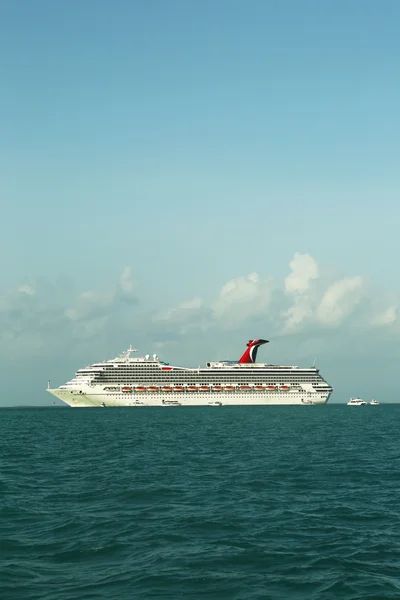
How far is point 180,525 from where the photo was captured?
25234 mm

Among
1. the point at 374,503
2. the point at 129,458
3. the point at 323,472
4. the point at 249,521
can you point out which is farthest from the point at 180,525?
the point at 129,458

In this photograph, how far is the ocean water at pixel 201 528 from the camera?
17.8 m

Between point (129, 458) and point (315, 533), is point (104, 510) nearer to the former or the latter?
point (315, 533)

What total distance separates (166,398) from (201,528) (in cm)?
16799

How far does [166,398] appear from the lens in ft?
626

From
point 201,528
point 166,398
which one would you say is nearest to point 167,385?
point 166,398

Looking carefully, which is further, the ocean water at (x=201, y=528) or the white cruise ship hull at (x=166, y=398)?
the white cruise ship hull at (x=166, y=398)

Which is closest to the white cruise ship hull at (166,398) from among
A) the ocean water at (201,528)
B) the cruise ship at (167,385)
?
the cruise ship at (167,385)

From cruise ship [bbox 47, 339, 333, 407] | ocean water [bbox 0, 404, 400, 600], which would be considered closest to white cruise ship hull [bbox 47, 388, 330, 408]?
cruise ship [bbox 47, 339, 333, 407]

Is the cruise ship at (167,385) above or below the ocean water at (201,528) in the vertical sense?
above

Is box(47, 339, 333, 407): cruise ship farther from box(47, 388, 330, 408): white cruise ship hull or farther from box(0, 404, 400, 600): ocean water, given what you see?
box(0, 404, 400, 600): ocean water

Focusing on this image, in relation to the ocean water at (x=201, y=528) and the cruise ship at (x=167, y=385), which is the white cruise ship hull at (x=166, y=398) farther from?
the ocean water at (x=201, y=528)

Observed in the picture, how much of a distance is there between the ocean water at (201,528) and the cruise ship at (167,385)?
451 ft

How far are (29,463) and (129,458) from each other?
26.5 feet
